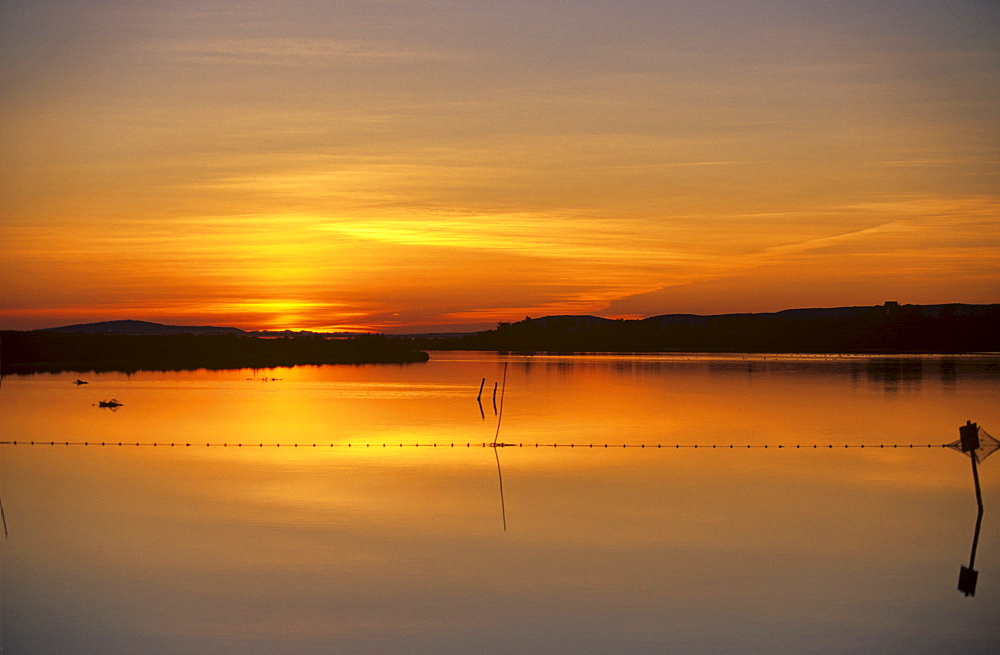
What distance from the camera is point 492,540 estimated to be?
44.8 feet

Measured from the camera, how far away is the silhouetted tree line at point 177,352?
7262 centimetres

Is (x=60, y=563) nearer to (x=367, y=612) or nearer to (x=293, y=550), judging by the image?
(x=293, y=550)

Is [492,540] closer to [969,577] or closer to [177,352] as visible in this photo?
[969,577]

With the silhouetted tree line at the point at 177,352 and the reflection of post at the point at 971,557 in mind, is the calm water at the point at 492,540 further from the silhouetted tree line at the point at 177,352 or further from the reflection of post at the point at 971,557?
the silhouetted tree line at the point at 177,352

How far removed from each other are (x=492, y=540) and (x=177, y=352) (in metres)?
76.7

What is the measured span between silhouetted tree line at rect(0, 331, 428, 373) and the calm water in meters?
46.7

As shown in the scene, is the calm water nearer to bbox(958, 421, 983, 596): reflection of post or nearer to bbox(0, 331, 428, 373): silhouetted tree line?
bbox(958, 421, 983, 596): reflection of post

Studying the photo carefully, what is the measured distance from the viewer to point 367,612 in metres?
10.2

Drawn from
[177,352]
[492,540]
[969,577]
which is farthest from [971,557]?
[177,352]

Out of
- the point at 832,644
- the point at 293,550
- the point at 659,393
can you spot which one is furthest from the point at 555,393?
the point at 832,644

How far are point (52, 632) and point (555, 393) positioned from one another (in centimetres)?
3536

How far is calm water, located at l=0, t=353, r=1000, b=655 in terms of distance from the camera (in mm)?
9766

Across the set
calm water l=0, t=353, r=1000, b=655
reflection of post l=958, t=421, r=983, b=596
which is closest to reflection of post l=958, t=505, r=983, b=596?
reflection of post l=958, t=421, r=983, b=596

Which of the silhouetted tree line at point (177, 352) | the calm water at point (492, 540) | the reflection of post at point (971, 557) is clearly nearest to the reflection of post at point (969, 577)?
the reflection of post at point (971, 557)
